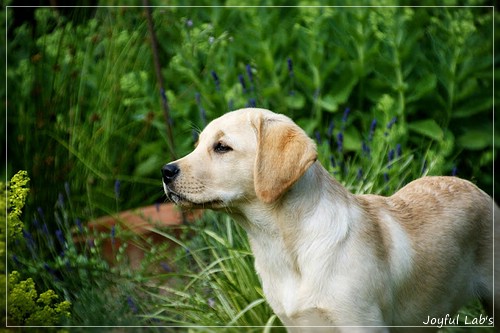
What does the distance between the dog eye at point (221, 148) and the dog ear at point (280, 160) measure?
15 cm

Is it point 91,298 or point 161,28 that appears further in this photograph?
point 161,28

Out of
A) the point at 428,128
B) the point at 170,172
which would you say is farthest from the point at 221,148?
the point at 428,128

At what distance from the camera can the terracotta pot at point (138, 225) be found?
5.39 metres

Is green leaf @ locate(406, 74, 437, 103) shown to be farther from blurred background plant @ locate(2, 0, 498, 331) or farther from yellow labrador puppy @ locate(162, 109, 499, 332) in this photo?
yellow labrador puppy @ locate(162, 109, 499, 332)

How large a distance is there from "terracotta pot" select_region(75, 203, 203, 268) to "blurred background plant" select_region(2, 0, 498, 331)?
76mm

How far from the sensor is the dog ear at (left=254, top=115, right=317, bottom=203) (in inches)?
133

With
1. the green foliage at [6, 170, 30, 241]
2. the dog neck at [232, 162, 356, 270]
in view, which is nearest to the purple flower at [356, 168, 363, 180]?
the dog neck at [232, 162, 356, 270]

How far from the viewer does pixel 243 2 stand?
6.34 metres

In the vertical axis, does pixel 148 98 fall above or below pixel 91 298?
above

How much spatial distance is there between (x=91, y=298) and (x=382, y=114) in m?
2.43

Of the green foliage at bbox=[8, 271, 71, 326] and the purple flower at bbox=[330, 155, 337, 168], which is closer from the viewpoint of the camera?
the green foliage at bbox=[8, 271, 71, 326]

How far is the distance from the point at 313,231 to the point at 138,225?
88.5 inches

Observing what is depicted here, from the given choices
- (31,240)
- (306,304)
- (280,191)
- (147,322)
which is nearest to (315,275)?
(306,304)

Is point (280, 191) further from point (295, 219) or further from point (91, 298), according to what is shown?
point (91, 298)
